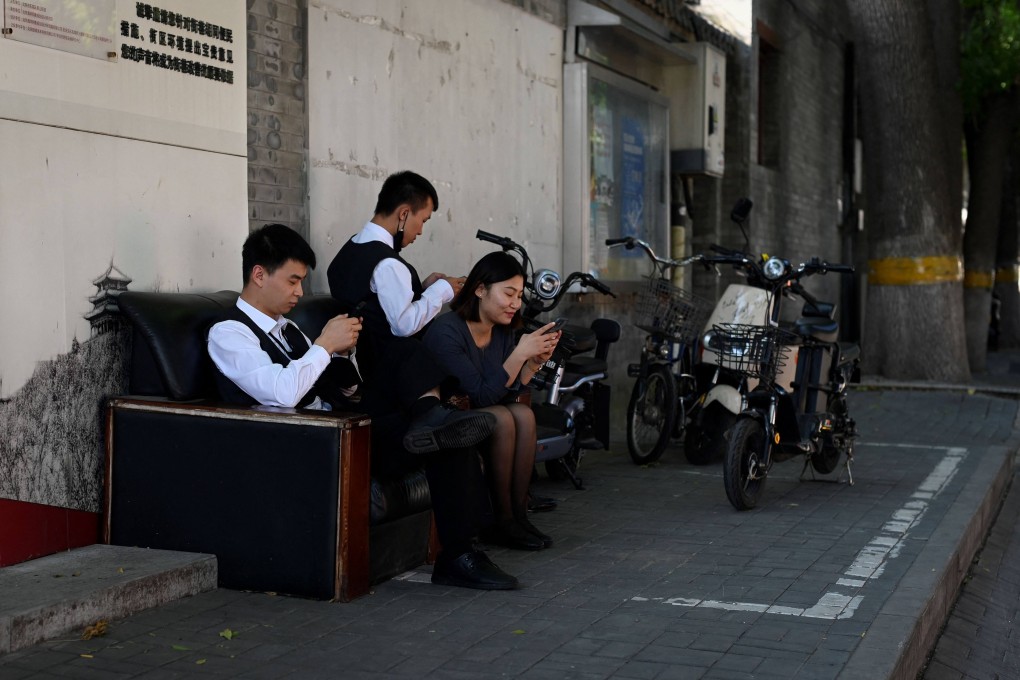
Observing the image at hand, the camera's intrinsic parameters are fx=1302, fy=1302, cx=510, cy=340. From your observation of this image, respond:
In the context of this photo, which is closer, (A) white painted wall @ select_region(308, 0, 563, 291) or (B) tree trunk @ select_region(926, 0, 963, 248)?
(A) white painted wall @ select_region(308, 0, 563, 291)

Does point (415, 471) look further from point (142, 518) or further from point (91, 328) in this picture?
point (91, 328)

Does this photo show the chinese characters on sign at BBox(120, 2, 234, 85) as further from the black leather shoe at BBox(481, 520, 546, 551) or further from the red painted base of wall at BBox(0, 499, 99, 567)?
the black leather shoe at BBox(481, 520, 546, 551)

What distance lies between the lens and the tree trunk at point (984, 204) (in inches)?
723

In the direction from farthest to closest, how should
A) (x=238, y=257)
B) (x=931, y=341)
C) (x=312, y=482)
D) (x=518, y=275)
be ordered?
(x=931, y=341) → (x=238, y=257) → (x=518, y=275) → (x=312, y=482)

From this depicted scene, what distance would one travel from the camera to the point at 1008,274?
23.6 m

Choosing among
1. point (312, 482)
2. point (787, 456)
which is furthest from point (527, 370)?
point (787, 456)

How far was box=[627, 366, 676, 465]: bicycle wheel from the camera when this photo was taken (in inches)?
335

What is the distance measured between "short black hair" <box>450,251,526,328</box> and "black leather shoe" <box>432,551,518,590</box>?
3.72ft

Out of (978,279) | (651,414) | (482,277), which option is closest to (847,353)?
(651,414)

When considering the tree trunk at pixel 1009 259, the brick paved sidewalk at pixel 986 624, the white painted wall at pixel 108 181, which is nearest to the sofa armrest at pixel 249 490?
the white painted wall at pixel 108 181

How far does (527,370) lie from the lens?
19.4 ft

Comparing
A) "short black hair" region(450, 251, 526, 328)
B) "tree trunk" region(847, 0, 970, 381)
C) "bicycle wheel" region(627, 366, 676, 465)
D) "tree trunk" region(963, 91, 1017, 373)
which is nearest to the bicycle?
"bicycle wheel" region(627, 366, 676, 465)

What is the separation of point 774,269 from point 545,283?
1784 millimetres

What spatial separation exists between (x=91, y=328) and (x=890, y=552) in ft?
12.1
